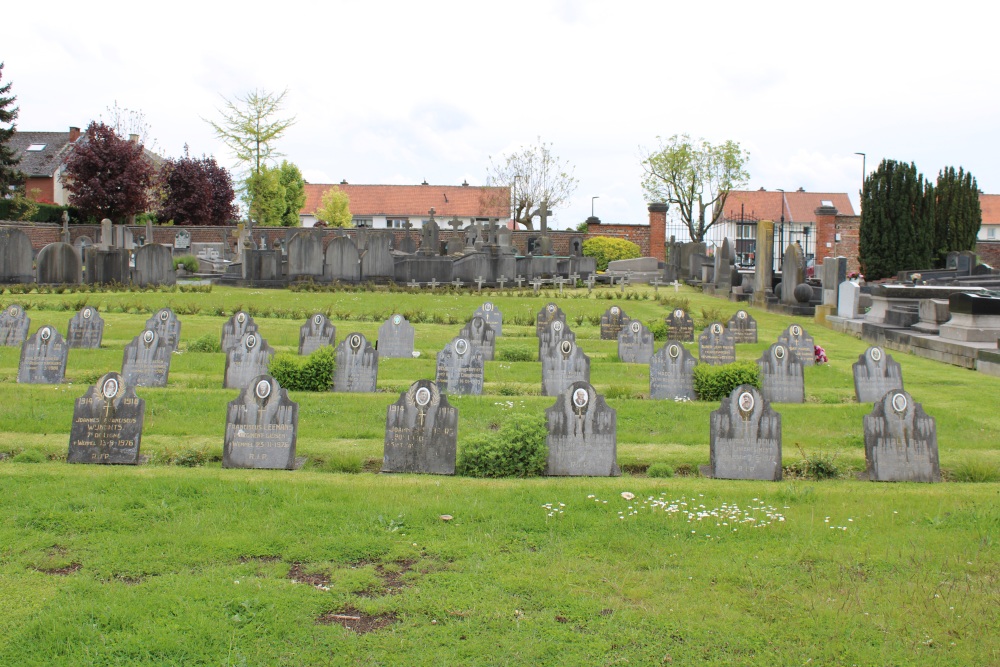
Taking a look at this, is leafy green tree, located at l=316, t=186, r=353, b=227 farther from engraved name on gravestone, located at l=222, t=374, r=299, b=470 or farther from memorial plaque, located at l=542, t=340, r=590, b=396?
engraved name on gravestone, located at l=222, t=374, r=299, b=470

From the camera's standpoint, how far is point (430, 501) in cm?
732

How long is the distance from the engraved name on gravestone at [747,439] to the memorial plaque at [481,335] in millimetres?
6500

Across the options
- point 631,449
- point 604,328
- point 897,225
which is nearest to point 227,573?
point 631,449

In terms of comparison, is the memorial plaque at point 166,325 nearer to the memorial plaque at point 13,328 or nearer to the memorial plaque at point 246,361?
the memorial plaque at point 13,328

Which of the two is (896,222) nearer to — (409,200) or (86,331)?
(86,331)

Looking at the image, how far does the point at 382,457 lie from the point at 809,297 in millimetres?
18781

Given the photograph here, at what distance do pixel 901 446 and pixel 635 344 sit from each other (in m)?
6.97

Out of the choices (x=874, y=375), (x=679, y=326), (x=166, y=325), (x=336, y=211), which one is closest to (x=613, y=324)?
(x=679, y=326)

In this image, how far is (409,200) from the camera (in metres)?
82.4

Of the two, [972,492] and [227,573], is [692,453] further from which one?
[227,573]

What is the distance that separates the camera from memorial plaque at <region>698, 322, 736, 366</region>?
13992 mm

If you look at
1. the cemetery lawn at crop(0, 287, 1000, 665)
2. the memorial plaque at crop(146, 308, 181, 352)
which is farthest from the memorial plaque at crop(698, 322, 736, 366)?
the memorial plaque at crop(146, 308, 181, 352)

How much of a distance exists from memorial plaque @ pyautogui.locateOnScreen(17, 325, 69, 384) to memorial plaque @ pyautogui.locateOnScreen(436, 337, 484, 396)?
503 centimetres

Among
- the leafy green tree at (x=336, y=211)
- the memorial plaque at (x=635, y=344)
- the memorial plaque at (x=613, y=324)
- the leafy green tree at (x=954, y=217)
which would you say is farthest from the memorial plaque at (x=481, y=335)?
the leafy green tree at (x=336, y=211)
